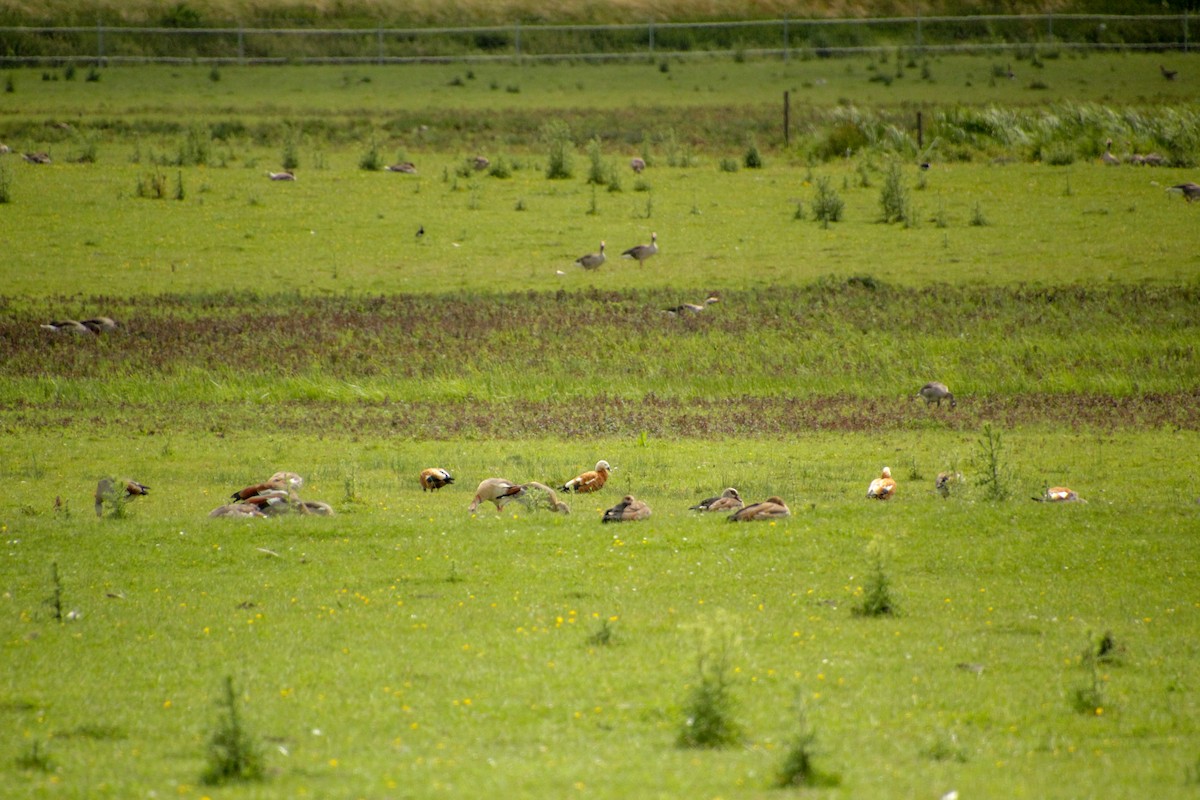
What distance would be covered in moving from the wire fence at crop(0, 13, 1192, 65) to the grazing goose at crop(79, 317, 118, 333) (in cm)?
3986

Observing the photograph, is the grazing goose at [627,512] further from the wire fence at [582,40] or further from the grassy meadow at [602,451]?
the wire fence at [582,40]

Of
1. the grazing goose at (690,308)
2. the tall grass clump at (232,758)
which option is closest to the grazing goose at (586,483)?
the tall grass clump at (232,758)

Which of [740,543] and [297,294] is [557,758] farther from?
[297,294]

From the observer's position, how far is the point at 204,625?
10633 millimetres

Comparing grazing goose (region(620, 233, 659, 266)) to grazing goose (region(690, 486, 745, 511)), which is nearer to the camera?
grazing goose (region(690, 486, 745, 511))

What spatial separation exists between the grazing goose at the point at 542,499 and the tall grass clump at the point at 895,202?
842 inches

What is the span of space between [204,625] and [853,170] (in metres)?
33.2

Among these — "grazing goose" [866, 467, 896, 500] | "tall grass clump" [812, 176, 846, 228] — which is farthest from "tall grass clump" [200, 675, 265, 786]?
"tall grass clump" [812, 176, 846, 228]

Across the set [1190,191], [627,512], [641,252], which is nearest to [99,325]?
[641,252]

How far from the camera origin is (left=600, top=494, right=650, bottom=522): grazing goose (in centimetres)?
1388

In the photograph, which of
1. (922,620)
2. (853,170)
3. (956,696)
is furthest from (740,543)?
(853,170)

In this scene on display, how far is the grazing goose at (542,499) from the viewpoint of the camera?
14.5m

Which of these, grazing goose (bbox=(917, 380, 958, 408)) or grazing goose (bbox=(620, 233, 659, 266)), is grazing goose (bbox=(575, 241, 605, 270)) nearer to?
grazing goose (bbox=(620, 233, 659, 266))

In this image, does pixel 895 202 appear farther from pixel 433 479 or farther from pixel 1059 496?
pixel 433 479
